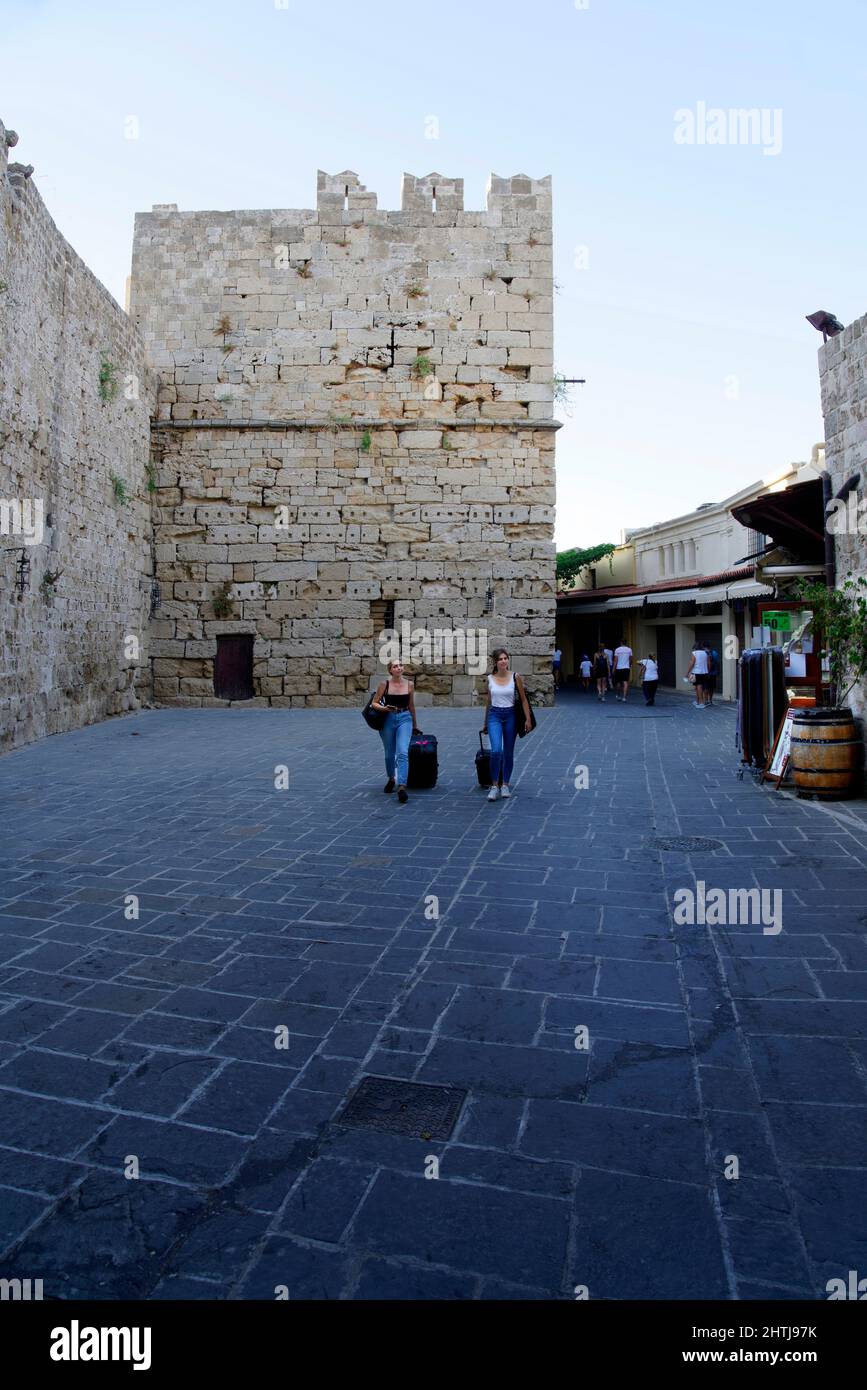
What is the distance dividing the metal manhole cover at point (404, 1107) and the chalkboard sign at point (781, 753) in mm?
6256

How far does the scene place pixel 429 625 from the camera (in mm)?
17781

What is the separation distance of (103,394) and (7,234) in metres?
4.22

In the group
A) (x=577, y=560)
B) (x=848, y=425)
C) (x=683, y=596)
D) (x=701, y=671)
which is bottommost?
(x=701, y=671)

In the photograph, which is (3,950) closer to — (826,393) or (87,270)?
(826,393)

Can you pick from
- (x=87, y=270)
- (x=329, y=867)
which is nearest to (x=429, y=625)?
(x=87, y=270)

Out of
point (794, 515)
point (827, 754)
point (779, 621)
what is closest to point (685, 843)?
point (827, 754)

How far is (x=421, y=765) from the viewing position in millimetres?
8625

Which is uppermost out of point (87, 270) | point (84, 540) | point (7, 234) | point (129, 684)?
point (87, 270)

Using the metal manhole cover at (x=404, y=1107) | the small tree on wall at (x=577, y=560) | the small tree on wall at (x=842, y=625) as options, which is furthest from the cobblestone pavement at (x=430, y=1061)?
the small tree on wall at (x=577, y=560)

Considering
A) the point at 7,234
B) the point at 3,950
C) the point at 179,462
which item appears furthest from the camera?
the point at 179,462

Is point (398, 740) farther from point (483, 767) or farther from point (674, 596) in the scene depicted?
point (674, 596)

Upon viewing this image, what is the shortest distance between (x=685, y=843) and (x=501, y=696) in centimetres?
259

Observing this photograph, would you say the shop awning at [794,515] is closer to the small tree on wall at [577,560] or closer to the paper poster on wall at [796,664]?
the paper poster on wall at [796,664]

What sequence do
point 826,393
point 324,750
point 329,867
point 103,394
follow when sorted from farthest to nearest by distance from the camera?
point 103,394, point 324,750, point 826,393, point 329,867
